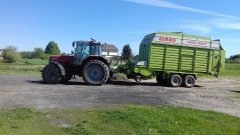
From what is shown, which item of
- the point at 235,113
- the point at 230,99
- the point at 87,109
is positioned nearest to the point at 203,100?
the point at 230,99

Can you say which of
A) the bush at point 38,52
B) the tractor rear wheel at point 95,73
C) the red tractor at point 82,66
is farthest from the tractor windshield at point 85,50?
the bush at point 38,52

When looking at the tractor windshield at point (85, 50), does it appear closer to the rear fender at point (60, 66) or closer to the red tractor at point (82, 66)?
the red tractor at point (82, 66)

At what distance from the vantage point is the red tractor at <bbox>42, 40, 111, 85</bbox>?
79.4 ft

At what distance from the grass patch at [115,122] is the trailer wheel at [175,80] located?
11585 millimetres

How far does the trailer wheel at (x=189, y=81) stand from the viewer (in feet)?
85.8

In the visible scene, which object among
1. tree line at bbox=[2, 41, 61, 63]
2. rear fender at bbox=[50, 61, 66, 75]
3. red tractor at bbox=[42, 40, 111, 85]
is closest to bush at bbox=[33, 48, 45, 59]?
tree line at bbox=[2, 41, 61, 63]

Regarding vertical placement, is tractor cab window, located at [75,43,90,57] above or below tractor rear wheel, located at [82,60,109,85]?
above

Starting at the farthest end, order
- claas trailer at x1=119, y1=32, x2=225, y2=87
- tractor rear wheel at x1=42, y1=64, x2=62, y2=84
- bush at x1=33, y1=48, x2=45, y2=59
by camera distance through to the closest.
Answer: bush at x1=33, y1=48, x2=45, y2=59, claas trailer at x1=119, y1=32, x2=225, y2=87, tractor rear wheel at x1=42, y1=64, x2=62, y2=84

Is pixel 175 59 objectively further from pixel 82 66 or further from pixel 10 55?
pixel 10 55

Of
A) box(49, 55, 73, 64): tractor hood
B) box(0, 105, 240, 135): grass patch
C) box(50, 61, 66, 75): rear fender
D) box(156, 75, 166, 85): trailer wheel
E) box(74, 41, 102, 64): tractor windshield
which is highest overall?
box(74, 41, 102, 64): tractor windshield

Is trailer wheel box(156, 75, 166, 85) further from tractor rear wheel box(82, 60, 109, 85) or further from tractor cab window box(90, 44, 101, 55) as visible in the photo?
tractor cab window box(90, 44, 101, 55)

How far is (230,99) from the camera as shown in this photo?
63.3 feet

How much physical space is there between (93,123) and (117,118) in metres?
1.00

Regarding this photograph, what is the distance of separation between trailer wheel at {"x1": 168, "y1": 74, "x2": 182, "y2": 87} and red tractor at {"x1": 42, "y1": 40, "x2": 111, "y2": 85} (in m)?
4.13
